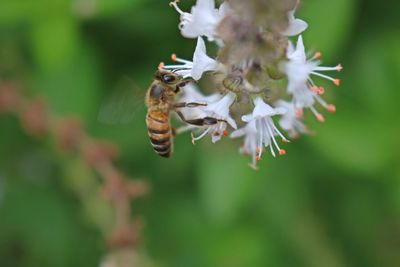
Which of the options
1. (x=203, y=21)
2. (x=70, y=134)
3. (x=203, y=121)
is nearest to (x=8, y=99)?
(x=70, y=134)

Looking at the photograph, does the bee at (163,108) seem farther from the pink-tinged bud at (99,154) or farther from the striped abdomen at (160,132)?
the pink-tinged bud at (99,154)

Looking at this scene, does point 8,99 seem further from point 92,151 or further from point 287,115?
point 287,115

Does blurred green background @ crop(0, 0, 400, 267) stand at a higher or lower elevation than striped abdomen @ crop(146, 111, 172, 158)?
higher

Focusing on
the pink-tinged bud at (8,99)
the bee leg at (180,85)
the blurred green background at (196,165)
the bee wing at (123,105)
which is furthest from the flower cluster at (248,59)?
the pink-tinged bud at (8,99)

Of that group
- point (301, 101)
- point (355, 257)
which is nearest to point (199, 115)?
point (301, 101)

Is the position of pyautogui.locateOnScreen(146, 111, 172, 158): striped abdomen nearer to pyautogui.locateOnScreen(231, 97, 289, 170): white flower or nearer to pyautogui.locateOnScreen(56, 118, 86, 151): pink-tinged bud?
pyautogui.locateOnScreen(231, 97, 289, 170): white flower

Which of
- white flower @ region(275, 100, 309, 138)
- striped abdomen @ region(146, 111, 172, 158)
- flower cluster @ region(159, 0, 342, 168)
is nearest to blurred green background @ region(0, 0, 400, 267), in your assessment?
white flower @ region(275, 100, 309, 138)

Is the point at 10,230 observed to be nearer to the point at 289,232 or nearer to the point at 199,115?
the point at 289,232

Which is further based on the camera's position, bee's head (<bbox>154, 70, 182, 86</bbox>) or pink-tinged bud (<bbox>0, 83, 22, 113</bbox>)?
pink-tinged bud (<bbox>0, 83, 22, 113</bbox>)
